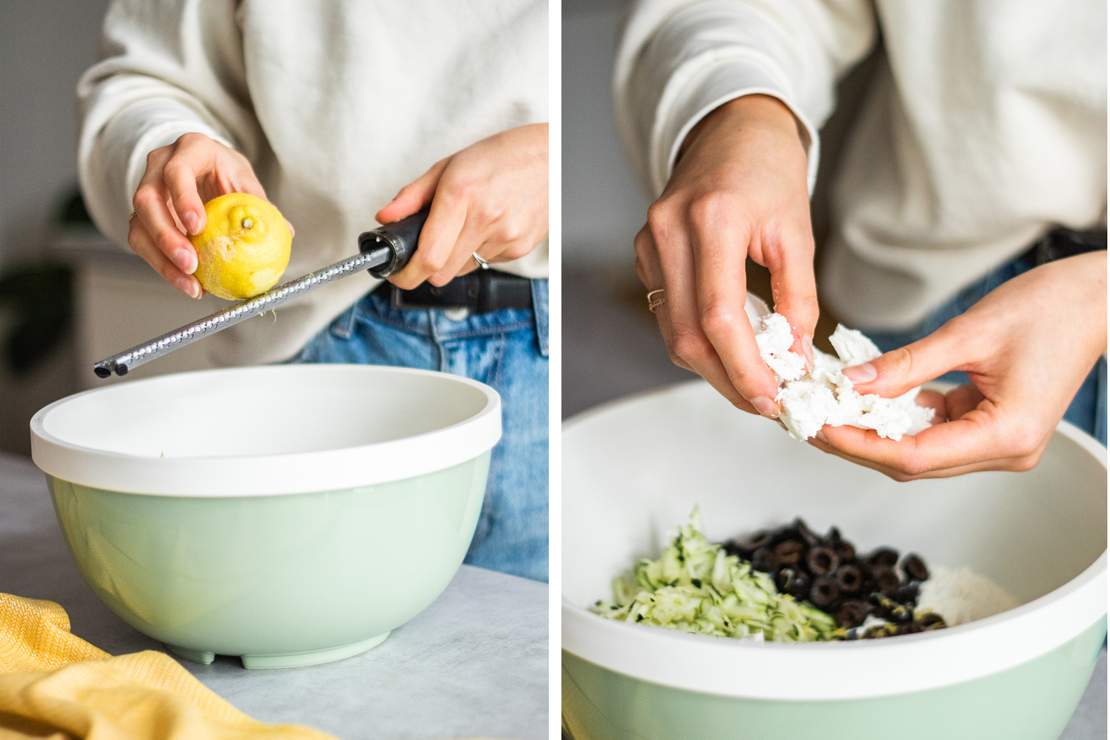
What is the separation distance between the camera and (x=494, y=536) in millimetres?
825

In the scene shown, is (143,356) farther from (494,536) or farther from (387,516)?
(494,536)

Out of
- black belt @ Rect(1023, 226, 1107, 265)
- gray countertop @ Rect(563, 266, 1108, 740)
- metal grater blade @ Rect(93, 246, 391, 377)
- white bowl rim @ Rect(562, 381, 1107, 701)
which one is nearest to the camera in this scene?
white bowl rim @ Rect(562, 381, 1107, 701)

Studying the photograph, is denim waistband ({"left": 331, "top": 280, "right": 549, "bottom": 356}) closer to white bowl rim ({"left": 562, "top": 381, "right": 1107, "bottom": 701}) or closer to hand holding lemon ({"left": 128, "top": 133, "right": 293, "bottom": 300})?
hand holding lemon ({"left": 128, "top": 133, "right": 293, "bottom": 300})

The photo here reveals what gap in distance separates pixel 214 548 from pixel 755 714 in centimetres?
28

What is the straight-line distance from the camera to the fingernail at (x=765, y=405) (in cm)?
52

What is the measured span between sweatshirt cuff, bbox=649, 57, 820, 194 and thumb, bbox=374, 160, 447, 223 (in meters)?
0.15

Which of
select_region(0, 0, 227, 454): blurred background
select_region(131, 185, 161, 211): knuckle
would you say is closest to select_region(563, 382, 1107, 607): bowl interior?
select_region(131, 185, 161, 211): knuckle

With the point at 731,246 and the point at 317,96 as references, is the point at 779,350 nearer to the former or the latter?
the point at 731,246

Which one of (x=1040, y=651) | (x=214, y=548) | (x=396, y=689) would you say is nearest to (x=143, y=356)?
(x=214, y=548)

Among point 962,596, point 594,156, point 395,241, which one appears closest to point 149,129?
point 395,241

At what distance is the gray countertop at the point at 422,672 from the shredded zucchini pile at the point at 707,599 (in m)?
0.06

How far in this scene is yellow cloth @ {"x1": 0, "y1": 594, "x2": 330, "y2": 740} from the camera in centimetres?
44

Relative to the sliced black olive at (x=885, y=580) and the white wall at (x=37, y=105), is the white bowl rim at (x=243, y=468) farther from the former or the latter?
the white wall at (x=37, y=105)

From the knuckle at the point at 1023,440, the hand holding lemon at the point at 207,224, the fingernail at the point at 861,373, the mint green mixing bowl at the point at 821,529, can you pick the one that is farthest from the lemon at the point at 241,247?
the knuckle at the point at 1023,440
